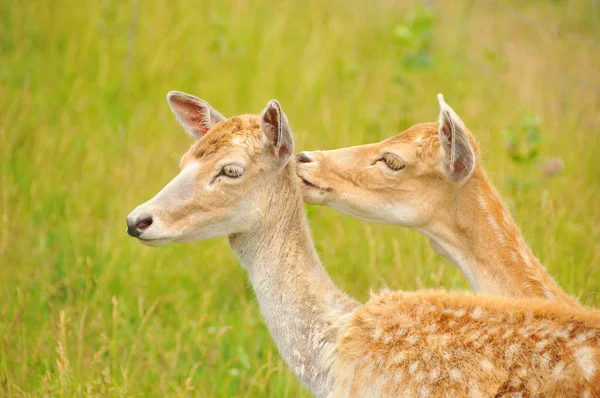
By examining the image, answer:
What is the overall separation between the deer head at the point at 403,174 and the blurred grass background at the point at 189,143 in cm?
72

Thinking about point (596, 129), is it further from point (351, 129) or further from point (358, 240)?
point (358, 240)

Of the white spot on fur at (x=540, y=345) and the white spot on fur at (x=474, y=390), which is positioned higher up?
the white spot on fur at (x=540, y=345)

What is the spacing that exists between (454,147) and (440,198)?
1.17 feet

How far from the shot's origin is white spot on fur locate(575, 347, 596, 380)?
3314mm

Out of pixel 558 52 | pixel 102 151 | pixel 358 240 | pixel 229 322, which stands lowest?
pixel 229 322

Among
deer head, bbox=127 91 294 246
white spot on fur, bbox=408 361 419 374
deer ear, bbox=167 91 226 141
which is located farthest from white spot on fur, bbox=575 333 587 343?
deer ear, bbox=167 91 226 141

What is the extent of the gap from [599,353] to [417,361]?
2.33 feet

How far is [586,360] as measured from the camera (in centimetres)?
335

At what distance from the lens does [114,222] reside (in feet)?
20.9

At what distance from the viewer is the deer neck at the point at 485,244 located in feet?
16.1

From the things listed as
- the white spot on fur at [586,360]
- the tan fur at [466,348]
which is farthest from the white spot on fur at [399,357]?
the white spot on fur at [586,360]

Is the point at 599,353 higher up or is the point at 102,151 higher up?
the point at 102,151

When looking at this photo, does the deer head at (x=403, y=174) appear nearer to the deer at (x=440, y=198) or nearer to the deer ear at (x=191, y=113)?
the deer at (x=440, y=198)

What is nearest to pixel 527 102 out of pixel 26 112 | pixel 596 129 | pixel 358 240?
pixel 596 129
